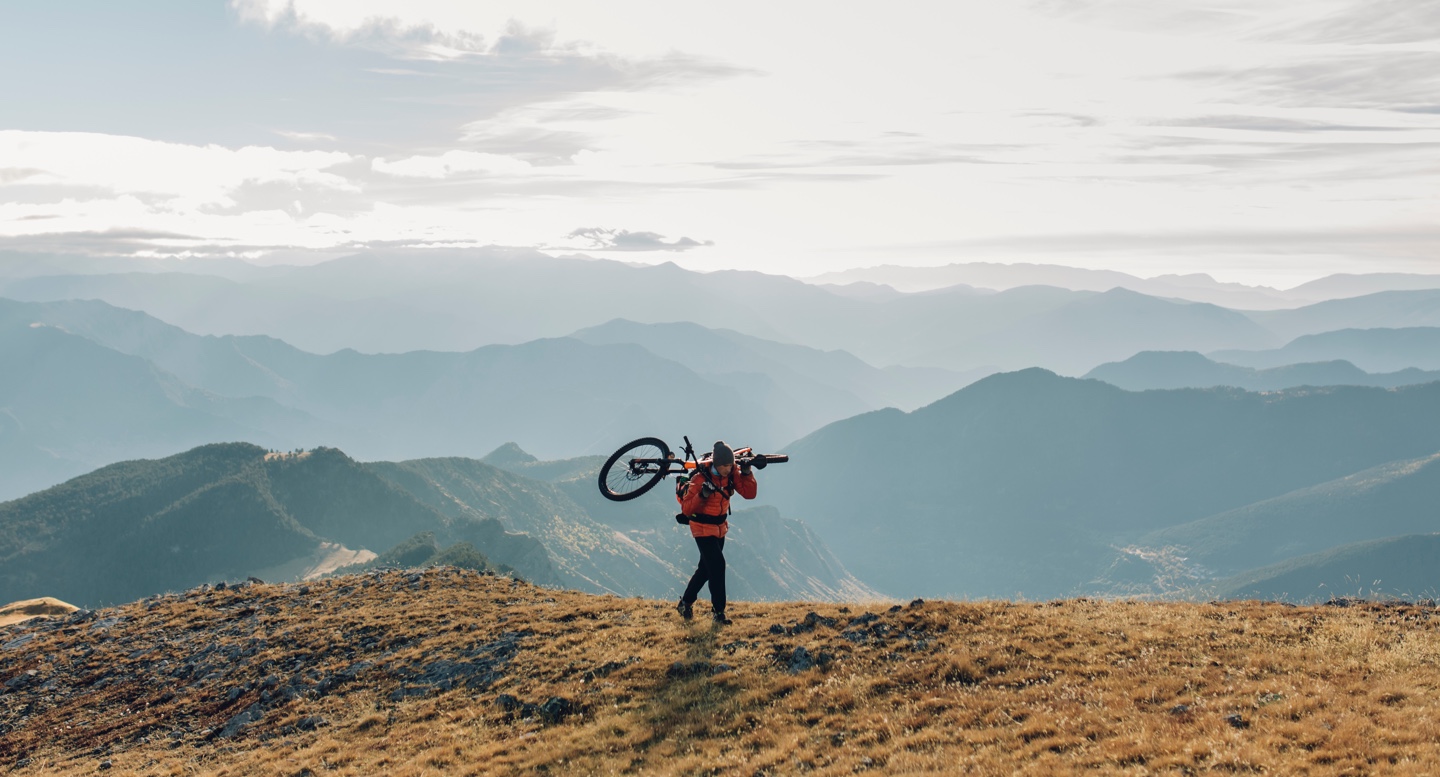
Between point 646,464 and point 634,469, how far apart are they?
1.56 ft

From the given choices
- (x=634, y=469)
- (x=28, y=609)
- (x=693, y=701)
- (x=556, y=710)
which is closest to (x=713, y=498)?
(x=634, y=469)

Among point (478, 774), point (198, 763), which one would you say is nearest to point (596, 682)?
point (478, 774)

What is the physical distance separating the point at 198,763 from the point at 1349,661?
995 inches

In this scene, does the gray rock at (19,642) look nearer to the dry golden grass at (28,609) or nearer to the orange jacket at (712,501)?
the dry golden grass at (28,609)

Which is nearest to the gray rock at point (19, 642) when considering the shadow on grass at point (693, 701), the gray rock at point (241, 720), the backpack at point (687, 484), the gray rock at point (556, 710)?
the gray rock at point (241, 720)

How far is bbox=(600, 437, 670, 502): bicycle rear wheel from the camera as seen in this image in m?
22.6

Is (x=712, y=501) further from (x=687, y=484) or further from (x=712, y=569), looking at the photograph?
(x=712, y=569)

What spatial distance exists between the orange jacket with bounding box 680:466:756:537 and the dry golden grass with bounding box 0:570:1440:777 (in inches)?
114

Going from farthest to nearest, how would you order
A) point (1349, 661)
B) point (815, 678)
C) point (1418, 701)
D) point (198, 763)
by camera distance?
point (198, 763), point (815, 678), point (1349, 661), point (1418, 701)

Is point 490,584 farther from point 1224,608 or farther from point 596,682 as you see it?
point 1224,608

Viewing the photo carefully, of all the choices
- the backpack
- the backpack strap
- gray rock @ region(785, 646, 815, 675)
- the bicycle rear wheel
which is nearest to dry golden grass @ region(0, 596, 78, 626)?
the bicycle rear wheel

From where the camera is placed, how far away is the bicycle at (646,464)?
21.0 meters

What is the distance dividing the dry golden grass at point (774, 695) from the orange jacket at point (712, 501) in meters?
2.90

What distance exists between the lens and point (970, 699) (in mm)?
14641
